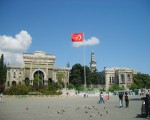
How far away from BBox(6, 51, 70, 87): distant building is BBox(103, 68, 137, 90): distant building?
17730mm

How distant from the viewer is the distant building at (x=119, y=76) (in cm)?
10888

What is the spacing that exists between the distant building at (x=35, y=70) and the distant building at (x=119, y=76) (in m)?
17.7

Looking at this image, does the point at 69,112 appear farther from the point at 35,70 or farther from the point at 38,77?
the point at 35,70

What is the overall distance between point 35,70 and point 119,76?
34642 mm

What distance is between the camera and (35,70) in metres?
101

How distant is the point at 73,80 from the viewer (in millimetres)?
93250

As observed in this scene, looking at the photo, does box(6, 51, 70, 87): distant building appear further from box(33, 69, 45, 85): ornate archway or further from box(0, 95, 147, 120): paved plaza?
box(0, 95, 147, 120): paved plaza

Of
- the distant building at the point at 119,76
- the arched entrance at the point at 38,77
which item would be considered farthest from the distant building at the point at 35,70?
the distant building at the point at 119,76

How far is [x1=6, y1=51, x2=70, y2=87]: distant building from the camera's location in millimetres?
99688

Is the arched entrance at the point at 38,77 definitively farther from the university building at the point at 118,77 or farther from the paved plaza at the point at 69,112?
the paved plaza at the point at 69,112

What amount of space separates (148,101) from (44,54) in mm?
94319

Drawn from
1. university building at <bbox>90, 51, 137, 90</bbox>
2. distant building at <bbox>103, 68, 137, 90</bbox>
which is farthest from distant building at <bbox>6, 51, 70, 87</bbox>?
distant building at <bbox>103, 68, 137, 90</bbox>

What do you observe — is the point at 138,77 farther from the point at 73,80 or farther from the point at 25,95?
the point at 25,95

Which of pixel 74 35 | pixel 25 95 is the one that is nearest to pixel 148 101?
pixel 74 35
